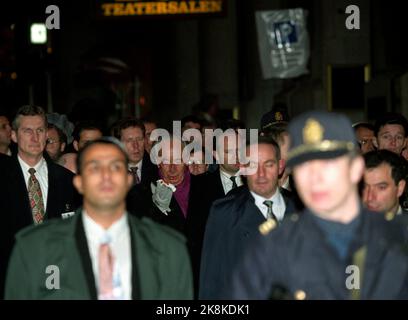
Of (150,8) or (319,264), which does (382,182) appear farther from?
(150,8)

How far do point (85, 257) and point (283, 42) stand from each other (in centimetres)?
1355

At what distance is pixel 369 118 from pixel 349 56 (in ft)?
4.83

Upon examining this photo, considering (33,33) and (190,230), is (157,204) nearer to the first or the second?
(190,230)

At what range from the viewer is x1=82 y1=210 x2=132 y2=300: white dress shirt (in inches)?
195

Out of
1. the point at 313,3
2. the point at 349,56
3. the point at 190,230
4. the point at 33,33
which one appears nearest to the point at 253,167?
the point at 190,230

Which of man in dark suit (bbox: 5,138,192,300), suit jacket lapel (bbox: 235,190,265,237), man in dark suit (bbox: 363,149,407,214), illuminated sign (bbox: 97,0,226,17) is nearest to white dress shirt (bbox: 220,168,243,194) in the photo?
suit jacket lapel (bbox: 235,190,265,237)

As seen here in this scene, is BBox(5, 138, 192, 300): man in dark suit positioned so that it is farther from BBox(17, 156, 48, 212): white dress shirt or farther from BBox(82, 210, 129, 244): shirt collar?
BBox(17, 156, 48, 212): white dress shirt

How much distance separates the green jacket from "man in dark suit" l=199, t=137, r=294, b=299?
172 cm

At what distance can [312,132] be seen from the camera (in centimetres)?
421

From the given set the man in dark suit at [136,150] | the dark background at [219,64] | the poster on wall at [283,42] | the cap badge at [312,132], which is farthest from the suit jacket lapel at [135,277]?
the poster on wall at [283,42]

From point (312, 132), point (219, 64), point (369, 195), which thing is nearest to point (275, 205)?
point (369, 195)

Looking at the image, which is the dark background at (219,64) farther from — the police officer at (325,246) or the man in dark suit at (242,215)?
the police officer at (325,246)

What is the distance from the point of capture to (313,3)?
1795cm
